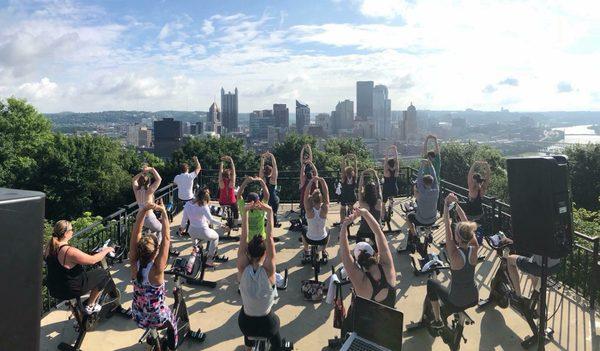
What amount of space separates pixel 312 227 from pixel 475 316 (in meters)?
3.04

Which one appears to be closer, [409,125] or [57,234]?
[57,234]

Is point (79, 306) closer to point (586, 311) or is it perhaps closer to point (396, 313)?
point (396, 313)

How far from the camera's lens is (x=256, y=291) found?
4348 millimetres

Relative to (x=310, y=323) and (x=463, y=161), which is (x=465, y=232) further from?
(x=463, y=161)

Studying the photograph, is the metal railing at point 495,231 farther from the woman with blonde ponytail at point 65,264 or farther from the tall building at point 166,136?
the tall building at point 166,136

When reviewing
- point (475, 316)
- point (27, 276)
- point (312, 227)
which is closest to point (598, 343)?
point (475, 316)

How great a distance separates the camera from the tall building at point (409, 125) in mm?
128538

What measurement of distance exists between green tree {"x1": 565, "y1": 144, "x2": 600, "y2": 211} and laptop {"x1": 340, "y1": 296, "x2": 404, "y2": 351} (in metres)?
36.8

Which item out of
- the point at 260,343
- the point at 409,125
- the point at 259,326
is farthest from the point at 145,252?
the point at 409,125

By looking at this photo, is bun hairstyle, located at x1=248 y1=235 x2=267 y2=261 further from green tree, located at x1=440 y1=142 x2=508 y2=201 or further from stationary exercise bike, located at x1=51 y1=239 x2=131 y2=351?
green tree, located at x1=440 y1=142 x2=508 y2=201

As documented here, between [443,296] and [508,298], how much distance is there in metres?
1.58

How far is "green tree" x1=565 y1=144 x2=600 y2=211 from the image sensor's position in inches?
1307

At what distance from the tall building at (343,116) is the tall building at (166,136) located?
73726 mm

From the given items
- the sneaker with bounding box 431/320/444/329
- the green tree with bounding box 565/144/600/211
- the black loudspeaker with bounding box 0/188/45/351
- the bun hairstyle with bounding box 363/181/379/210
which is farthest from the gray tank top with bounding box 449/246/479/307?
the green tree with bounding box 565/144/600/211
